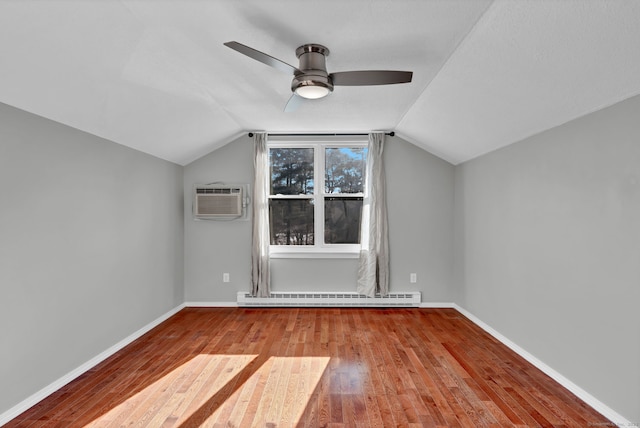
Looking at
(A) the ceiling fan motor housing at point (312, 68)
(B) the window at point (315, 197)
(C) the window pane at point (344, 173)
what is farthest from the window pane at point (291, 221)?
(A) the ceiling fan motor housing at point (312, 68)

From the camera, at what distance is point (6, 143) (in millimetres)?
2137

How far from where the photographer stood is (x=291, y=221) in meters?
4.73

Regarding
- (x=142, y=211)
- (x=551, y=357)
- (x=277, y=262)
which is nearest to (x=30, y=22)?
(x=142, y=211)

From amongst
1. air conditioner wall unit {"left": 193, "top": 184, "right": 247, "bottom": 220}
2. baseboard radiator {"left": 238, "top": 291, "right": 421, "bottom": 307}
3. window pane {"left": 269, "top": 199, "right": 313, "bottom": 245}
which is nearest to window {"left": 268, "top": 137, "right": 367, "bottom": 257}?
window pane {"left": 269, "top": 199, "right": 313, "bottom": 245}

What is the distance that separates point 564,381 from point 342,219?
114 inches

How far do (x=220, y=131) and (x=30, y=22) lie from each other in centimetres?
241

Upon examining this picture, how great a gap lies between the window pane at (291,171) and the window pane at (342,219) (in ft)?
1.23

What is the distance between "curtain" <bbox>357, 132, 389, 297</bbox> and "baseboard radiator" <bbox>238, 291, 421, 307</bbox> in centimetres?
11

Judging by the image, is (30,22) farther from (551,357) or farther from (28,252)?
(551,357)

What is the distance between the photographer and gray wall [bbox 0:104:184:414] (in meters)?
2.17

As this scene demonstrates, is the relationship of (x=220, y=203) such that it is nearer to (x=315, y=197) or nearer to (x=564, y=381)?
(x=315, y=197)

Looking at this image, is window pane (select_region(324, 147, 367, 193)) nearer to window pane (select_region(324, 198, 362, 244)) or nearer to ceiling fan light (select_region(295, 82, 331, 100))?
window pane (select_region(324, 198, 362, 244))

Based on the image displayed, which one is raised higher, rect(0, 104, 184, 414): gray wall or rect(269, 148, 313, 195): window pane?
rect(269, 148, 313, 195): window pane

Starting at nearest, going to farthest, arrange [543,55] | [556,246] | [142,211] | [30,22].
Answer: [30,22], [543,55], [556,246], [142,211]
